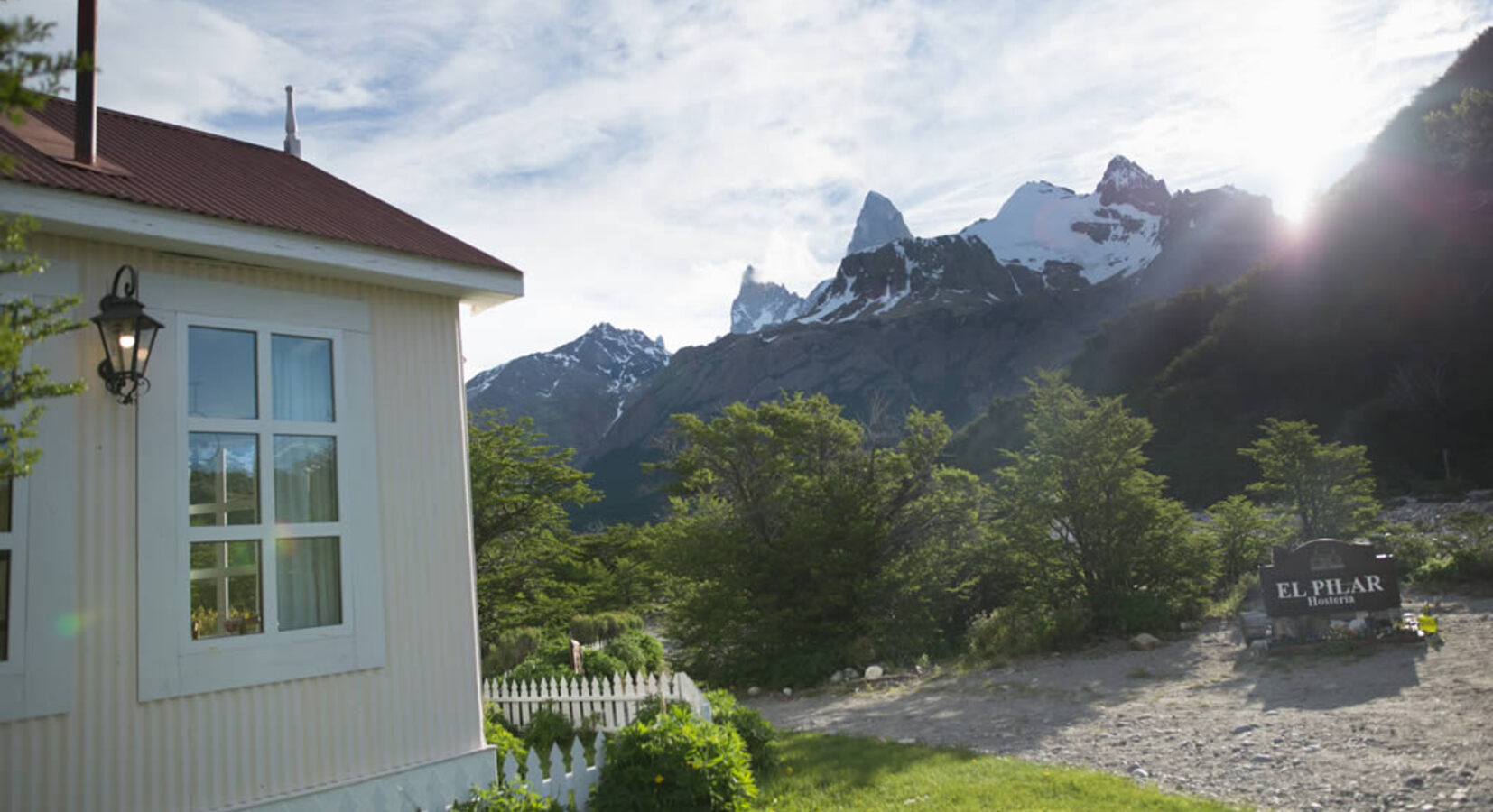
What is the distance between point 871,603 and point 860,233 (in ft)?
577

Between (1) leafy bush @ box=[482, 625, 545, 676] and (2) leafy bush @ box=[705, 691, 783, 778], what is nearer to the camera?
(2) leafy bush @ box=[705, 691, 783, 778]

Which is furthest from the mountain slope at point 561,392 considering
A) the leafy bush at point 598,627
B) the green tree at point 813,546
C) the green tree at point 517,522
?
the green tree at point 813,546

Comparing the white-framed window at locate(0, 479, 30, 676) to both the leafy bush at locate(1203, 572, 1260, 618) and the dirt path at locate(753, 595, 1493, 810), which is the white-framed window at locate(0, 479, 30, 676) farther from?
the leafy bush at locate(1203, 572, 1260, 618)

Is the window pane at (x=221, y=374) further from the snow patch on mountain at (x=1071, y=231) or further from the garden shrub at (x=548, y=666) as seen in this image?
the snow patch on mountain at (x=1071, y=231)

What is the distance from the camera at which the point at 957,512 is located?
52.0 feet

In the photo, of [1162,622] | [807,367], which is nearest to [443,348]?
[1162,622]

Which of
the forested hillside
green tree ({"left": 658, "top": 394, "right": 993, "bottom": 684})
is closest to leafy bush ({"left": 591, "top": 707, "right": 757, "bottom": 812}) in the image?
green tree ({"left": 658, "top": 394, "right": 993, "bottom": 684})

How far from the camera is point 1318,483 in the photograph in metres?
16.0

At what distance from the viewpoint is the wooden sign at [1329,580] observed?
10.6m

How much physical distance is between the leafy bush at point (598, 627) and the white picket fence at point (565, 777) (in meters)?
9.89

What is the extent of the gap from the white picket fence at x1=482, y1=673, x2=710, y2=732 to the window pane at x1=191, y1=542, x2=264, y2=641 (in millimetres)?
3855

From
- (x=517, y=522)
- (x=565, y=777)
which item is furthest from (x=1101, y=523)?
(x=517, y=522)

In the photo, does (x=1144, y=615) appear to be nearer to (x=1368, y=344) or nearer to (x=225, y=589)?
(x=225, y=589)

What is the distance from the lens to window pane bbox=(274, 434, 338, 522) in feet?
17.9
